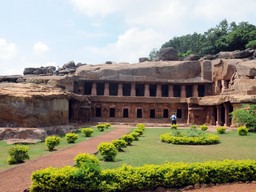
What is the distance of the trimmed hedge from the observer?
7.74 m

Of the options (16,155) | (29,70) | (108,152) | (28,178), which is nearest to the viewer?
(28,178)

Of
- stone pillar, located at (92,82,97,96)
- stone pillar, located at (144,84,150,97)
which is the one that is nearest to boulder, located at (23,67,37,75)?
stone pillar, located at (92,82,97,96)

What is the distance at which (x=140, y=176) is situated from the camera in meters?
8.20

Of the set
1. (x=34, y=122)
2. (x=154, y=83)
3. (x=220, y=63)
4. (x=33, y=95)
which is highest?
(x=220, y=63)

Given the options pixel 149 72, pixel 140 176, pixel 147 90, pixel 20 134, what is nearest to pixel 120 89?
pixel 147 90

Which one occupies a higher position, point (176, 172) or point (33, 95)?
point (33, 95)

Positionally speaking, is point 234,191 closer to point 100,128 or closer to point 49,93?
point 49,93

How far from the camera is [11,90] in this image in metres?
19.8

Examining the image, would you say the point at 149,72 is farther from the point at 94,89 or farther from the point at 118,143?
the point at 118,143

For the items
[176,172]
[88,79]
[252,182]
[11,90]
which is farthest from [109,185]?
[88,79]

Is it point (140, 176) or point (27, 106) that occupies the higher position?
point (27, 106)

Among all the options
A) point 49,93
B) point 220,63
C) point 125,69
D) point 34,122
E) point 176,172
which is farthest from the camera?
point 125,69

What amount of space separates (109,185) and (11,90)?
46.7 ft

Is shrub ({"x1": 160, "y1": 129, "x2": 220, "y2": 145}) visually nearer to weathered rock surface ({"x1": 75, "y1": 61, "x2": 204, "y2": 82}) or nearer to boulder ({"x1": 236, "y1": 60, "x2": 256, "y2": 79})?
boulder ({"x1": 236, "y1": 60, "x2": 256, "y2": 79})
